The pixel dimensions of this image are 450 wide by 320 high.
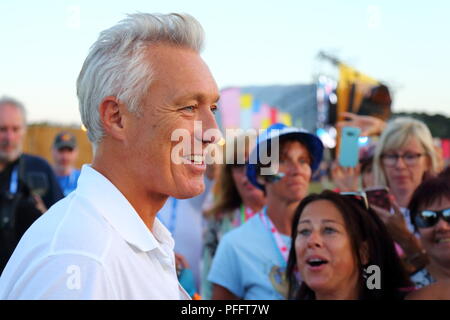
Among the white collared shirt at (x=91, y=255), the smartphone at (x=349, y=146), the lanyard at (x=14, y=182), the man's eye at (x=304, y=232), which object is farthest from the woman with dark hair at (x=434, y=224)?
the lanyard at (x=14, y=182)

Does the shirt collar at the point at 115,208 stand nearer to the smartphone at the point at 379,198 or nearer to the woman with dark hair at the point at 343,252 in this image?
the woman with dark hair at the point at 343,252

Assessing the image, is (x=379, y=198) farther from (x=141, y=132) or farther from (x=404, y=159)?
(x=141, y=132)

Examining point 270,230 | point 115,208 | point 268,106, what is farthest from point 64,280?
point 268,106

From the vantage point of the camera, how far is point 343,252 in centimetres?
277

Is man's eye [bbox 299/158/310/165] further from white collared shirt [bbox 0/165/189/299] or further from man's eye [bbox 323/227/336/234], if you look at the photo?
white collared shirt [bbox 0/165/189/299]

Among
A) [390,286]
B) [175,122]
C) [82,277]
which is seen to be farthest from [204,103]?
[390,286]

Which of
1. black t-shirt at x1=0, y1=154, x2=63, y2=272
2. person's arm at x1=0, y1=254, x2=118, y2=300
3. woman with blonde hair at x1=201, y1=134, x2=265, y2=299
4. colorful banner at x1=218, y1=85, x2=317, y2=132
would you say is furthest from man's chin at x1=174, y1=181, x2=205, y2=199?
colorful banner at x1=218, y1=85, x2=317, y2=132

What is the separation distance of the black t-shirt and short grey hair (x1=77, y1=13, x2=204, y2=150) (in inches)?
87.0

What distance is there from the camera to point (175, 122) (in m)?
1.54

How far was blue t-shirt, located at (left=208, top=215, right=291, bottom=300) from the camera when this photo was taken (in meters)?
3.12

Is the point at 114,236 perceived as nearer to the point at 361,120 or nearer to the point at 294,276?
the point at 294,276

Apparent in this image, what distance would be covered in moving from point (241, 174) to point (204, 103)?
310 centimetres

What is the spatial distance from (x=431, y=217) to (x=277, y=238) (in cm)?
87

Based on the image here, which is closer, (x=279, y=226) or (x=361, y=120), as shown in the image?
(x=279, y=226)
